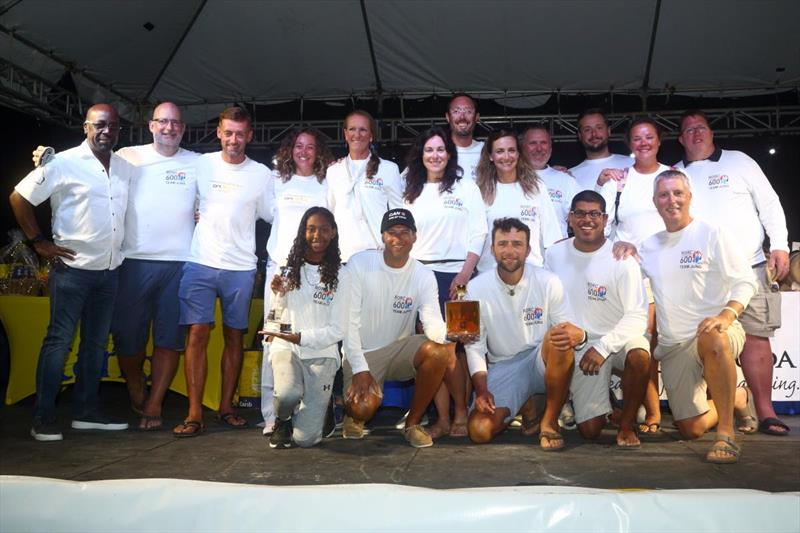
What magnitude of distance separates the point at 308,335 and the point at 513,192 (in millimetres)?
1658

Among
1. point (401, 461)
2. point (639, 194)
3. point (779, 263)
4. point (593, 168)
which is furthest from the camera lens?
point (593, 168)

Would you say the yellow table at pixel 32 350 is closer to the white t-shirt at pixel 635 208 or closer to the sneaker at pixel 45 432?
the sneaker at pixel 45 432

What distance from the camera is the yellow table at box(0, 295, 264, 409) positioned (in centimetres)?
518

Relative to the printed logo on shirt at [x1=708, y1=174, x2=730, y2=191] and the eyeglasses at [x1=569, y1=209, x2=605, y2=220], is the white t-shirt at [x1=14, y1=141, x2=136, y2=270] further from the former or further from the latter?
the printed logo on shirt at [x1=708, y1=174, x2=730, y2=191]

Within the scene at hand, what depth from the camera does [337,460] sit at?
342cm

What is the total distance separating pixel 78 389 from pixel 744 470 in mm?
3832

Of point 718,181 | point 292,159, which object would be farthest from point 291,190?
point 718,181

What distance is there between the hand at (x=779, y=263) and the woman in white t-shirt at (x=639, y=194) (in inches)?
30.7

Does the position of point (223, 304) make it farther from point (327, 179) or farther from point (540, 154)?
point (540, 154)

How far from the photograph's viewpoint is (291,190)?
4383mm

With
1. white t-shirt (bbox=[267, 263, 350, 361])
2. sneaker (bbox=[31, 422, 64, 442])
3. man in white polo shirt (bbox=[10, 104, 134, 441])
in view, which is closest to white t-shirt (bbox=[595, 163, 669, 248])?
white t-shirt (bbox=[267, 263, 350, 361])

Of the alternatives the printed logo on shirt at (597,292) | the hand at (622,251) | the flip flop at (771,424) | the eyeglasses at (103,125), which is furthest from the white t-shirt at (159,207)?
the flip flop at (771,424)

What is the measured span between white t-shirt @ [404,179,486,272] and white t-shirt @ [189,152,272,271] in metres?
1.04

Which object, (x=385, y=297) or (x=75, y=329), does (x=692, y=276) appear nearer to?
(x=385, y=297)
